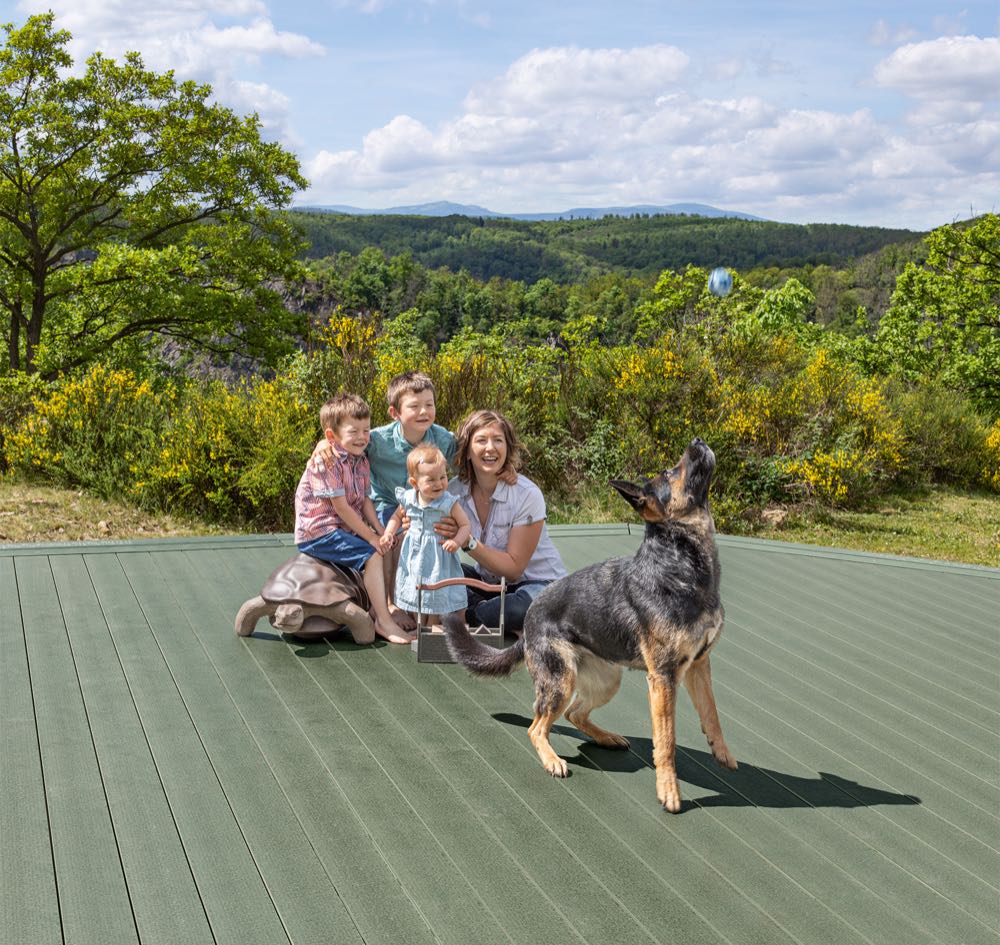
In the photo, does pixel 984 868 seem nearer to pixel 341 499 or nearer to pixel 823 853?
pixel 823 853

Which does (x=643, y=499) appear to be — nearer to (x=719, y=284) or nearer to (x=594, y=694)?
(x=594, y=694)

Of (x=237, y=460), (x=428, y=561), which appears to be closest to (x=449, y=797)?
(x=428, y=561)

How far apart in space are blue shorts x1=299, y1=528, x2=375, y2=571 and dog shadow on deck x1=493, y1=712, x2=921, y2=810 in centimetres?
155

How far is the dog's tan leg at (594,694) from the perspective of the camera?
3281 millimetres

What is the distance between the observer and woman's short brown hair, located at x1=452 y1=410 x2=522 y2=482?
14.2 feet

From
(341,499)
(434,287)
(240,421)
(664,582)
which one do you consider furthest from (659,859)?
(434,287)

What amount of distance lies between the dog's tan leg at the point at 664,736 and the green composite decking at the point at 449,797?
67mm

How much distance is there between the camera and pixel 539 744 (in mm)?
3318

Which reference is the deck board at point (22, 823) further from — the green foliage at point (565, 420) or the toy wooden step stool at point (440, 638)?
the green foliage at point (565, 420)

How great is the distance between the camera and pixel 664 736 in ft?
9.78

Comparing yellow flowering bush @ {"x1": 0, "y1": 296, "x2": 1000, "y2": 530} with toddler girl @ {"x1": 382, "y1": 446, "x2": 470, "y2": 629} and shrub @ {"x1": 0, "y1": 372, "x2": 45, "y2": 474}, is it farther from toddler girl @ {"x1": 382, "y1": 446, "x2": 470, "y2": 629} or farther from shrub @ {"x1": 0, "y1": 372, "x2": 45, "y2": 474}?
toddler girl @ {"x1": 382, "y1": 446, "x2": 470, "y2": 629}

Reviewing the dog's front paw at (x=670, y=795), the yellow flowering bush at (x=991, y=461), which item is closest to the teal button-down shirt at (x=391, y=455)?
the dog's front paw at (x=670, y=795)

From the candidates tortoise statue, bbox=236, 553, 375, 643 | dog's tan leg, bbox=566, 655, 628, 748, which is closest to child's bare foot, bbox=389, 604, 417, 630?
tortoise statue, bbox=236, 553, 375, 643

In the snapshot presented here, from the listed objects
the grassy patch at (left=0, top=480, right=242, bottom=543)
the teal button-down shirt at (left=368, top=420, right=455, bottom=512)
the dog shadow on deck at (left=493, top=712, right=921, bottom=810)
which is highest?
the teal button-down shirt at (left=368, top=420, right=455, bottom=512)
